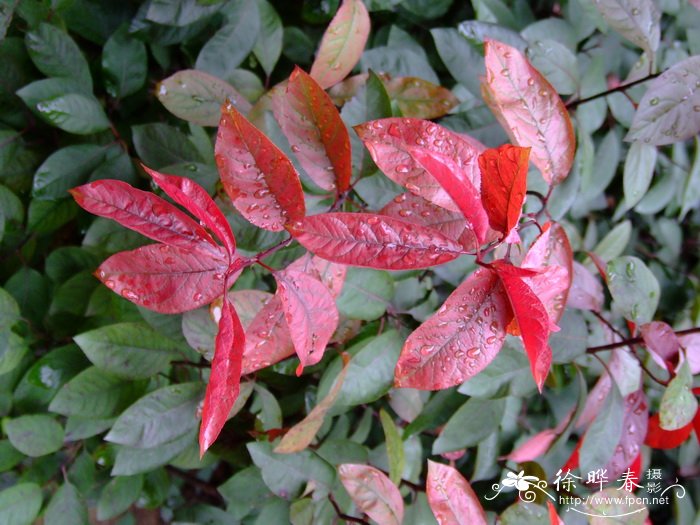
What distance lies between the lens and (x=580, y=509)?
104 centimetres

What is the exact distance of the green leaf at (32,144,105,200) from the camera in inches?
32.9

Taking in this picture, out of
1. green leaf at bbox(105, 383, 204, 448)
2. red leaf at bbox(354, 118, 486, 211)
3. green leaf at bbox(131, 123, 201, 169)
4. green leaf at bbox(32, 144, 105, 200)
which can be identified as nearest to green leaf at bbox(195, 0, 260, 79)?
green leaf at bbox(131, 123, 201, 169)

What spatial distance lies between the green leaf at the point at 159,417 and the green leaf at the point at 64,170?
0.33 meters

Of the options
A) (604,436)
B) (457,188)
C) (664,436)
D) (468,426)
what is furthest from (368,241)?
(664,436)

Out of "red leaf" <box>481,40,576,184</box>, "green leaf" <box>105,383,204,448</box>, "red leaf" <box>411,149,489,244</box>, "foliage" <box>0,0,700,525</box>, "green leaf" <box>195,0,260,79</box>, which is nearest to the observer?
"red leaf" <box>411,149,489,244</box>

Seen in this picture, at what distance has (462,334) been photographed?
0.53 m

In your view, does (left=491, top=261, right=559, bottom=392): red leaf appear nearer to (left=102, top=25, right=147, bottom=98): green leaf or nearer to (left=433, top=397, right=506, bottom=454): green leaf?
(left=433, top=397, right=506, bottom=454): green leaf

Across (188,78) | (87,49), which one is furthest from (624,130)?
(87,49)

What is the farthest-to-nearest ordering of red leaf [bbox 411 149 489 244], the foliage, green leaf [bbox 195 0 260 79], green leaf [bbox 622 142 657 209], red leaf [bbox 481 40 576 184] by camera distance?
green leaf [bbox 622 142 657 209]
green leaf [bbox 195 0 260 79]
red leaf [bbox 481 40 576 184]
the foliage
red leaf [bbox 411 149 489 244]

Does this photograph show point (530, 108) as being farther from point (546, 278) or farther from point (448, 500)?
point (448, 500)

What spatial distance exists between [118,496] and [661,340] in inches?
34.0

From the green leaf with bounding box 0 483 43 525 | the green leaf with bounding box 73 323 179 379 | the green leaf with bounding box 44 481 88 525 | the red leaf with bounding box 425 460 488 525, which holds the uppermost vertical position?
the green leaf with bounding box 73 323 179 379

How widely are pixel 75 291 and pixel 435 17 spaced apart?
29.8 inches

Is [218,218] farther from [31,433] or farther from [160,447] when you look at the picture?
[31,433]
